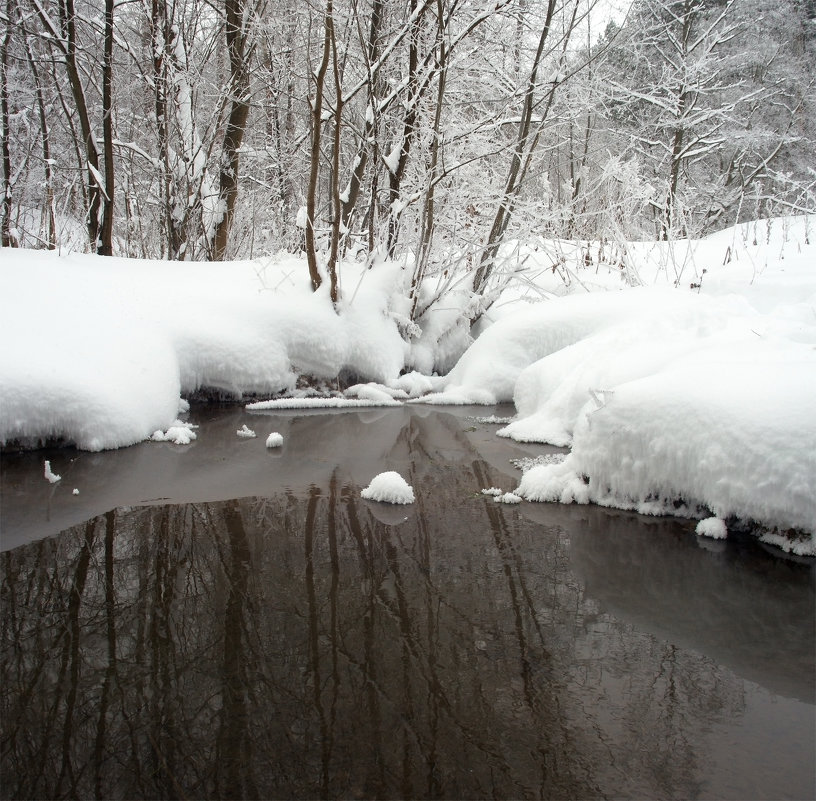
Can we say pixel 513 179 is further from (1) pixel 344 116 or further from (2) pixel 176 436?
Result: (2) pixel 176 436

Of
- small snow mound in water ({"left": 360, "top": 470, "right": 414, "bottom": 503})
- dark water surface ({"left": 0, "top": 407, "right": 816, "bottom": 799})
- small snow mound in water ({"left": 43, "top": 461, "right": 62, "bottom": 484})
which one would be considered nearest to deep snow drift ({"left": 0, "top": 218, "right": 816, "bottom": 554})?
dark water surface ({"left": 0, "top": 407, "right": 816, "bottom": 799})

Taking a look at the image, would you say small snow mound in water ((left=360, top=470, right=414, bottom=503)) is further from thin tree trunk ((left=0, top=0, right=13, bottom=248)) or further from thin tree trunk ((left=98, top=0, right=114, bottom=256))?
thin tree trunk ((left=0, top=0, right=13, bottom=248))

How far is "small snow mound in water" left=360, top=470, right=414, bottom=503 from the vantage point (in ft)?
11.8

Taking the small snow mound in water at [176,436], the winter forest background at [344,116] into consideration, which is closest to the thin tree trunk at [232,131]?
the winter forest background at [344,116]

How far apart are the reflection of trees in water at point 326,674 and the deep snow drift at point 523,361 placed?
2.79 feet

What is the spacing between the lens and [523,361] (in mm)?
6816

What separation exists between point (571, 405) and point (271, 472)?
233 cm

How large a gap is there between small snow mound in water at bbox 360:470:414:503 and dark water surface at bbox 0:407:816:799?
0.10 meters

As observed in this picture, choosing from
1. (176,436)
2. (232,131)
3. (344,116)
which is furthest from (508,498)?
(232,131)

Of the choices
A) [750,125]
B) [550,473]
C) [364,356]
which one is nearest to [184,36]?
[364,356]

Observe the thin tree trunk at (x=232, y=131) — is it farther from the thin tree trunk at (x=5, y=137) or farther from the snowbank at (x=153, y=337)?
the thin tree trunk at (x=5, y=137)

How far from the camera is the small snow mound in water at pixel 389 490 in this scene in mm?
3598

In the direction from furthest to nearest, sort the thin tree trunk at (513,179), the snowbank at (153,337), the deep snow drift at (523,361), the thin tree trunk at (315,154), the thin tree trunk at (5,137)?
the thin tree trunk at (5,137), the thin tree trunk at (513,179), the thin tree trunk at (315,154), the snowbank at (153,337), the deep snow drift at (523,361)

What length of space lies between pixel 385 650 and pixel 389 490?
1.48 m
